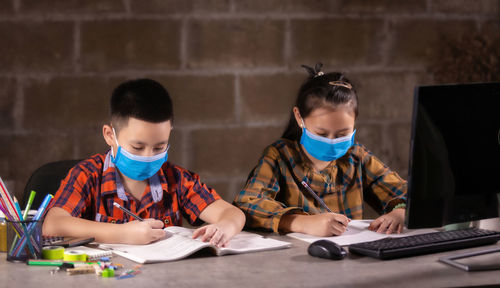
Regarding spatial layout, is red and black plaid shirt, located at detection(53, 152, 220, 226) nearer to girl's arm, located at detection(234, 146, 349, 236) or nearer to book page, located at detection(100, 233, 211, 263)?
girl's arm, located at detection(234, 146, 349, 236)

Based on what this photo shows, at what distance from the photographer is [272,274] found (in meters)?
1.44

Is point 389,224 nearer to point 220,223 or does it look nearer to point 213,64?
point 220,223

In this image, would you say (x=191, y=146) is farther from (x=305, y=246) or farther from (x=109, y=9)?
(x=305, y=246)

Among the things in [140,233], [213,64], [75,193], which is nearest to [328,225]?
[140,233]

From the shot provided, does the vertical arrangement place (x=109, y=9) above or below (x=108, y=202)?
above

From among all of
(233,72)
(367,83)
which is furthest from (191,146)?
(367,83)

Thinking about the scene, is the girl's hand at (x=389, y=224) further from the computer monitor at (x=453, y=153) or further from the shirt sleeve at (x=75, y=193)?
the shirt sleeve at (x=75, y=193)

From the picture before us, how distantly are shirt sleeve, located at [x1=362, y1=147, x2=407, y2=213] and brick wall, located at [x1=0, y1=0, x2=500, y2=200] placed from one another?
102 centimetres

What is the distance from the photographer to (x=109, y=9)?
3.07 m

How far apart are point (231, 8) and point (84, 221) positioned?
171cm

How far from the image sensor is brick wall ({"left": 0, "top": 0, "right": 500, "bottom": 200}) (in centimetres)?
304

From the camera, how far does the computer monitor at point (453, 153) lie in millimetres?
1501

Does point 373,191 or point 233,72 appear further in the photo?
point 233,72

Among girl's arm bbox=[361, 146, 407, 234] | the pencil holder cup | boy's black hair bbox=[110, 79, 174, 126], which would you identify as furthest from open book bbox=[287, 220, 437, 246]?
the pencil holder cup
